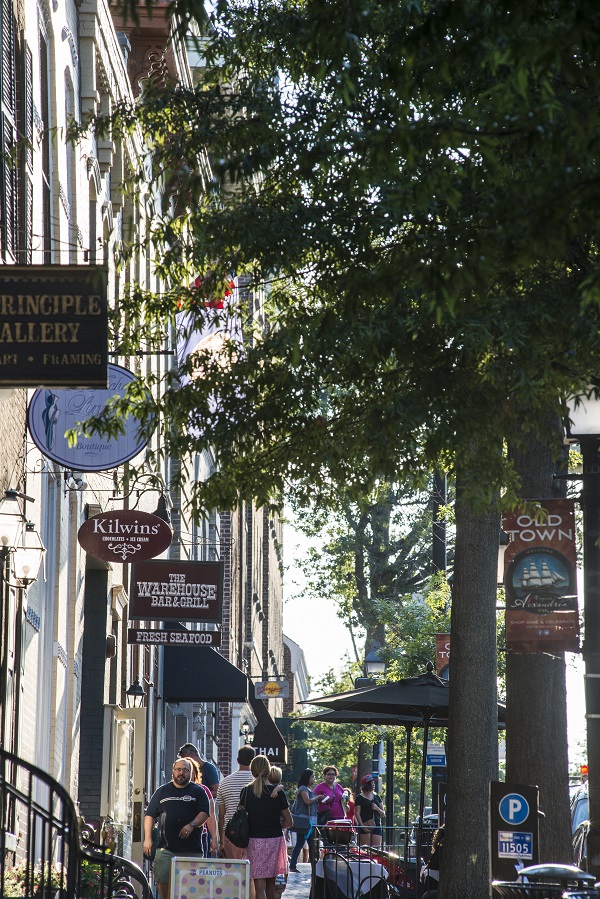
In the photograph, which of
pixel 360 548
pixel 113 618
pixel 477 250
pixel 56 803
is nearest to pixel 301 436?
pixel 477 250

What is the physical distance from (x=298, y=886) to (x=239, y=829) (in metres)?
9.65

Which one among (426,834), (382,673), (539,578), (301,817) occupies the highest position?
(539,578)

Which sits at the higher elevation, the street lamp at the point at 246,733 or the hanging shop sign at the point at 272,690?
the hanging shop sign at the point at 272,690

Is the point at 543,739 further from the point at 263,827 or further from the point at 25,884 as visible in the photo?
the point at 25,884

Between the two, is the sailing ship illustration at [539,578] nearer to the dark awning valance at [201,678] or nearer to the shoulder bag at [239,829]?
the shoulder bag at [239,829]

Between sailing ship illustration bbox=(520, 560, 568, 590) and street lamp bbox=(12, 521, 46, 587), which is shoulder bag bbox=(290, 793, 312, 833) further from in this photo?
street lamp bbox=(12, 521, 46, 587)

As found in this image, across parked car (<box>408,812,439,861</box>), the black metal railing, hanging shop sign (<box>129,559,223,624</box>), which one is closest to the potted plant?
the black metal railing

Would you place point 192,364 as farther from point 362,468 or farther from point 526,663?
point 526,663

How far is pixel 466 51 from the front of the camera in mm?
4871

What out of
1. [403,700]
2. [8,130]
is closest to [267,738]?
[403,700]

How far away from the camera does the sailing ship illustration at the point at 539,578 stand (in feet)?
35.4

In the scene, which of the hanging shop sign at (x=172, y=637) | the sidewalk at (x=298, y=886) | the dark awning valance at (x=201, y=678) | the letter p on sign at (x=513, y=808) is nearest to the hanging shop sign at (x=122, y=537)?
the hanging shop sign at (x=172, y=637)

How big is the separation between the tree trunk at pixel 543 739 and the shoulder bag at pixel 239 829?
8.47 ft

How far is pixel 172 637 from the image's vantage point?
1722 centimetres
